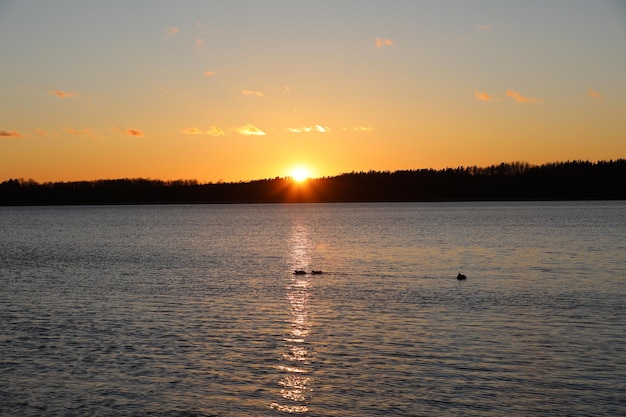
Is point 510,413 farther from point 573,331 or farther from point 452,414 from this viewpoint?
point 573,331

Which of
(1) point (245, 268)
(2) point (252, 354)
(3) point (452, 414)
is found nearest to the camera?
(3) point (452, 414)

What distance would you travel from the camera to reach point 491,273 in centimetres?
6047

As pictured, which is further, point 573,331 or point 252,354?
point 573,331

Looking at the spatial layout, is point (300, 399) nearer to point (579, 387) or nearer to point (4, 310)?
point (579, 387)

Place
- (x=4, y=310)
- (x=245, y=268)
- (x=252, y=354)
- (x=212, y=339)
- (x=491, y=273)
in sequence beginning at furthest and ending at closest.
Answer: (x=245, y=268) < (x=491, y=273) < (x=4, y=310) < (x=212, y=339) < (x=252, y=354)

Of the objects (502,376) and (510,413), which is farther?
(502,376)

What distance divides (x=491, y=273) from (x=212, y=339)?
35.2 metres

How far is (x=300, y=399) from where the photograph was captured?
2228cm

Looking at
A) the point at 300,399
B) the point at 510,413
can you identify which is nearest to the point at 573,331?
the point at 510,413

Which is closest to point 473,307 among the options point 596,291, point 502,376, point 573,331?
point 573,331

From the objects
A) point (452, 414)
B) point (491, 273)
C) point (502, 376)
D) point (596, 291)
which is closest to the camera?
point (452, 414)

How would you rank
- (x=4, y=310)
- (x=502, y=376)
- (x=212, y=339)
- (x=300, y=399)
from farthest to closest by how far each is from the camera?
(x=4, y=310) → (x=212, y=339) → (x=502, y=376) → (x=300, y=399)

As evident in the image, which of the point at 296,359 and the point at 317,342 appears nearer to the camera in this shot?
the point at 296,359

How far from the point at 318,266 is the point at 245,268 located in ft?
24.6
